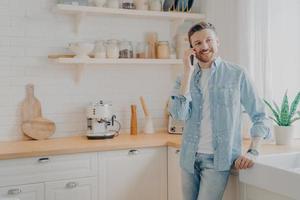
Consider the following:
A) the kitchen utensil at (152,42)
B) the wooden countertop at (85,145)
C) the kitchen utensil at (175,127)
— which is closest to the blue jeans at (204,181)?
the wooden countertop at (85,145)

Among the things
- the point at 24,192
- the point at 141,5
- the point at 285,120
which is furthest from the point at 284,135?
the point at 24,192

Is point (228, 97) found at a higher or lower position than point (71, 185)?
higher

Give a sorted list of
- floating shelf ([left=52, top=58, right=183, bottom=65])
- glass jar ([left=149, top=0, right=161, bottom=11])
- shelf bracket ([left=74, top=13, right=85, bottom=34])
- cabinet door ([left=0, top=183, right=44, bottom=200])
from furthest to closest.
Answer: glass jar ([left=149, top=0, right=161, bottom=11])
shelf bracket ([left=74, top=13, right=85, bottom=34])
floating shelf ([left=52, top=58, right=183, bottom=65])
cabinet door ([left=0, top=183, right=44, bottom=200])

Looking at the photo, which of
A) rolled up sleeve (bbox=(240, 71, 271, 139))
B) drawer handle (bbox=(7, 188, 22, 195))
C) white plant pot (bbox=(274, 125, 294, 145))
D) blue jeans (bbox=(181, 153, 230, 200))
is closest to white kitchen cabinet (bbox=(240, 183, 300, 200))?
blue jeans (bbox=(181, 153, 230, 200))

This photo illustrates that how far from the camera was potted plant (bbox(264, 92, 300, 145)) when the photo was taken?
2.99 meters

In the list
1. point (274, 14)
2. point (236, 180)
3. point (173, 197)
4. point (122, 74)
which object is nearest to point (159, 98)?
point (122, 74)

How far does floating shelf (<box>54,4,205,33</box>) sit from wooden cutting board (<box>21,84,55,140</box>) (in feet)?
2.16

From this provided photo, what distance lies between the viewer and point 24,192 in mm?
2869

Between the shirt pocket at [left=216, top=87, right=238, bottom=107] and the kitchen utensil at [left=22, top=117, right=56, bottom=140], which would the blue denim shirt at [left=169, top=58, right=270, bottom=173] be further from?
the kitchen utensil at [left=22, top=117, right=56, bottom=140]

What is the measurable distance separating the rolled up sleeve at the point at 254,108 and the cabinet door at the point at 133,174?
3.63 ft

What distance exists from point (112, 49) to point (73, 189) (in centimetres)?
118

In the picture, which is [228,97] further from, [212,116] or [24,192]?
[24,192]

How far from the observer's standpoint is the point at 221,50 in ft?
12.0

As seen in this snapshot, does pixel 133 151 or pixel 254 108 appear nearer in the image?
pixel 254 108
